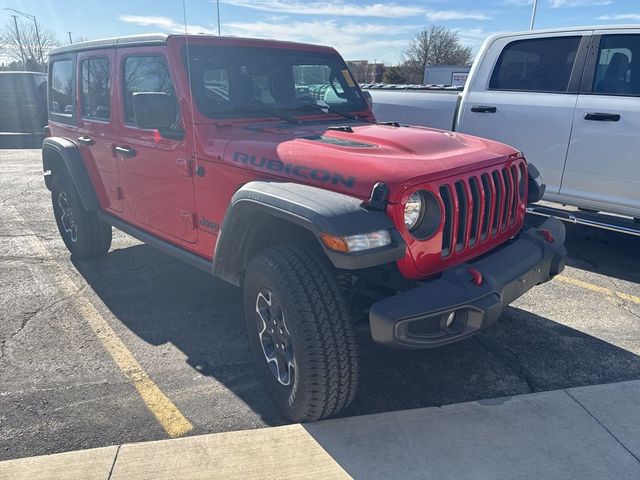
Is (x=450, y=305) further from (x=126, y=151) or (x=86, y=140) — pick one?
(x=86, y=140)

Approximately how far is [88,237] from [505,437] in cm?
402

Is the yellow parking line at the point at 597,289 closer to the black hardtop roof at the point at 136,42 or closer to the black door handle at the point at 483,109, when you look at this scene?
the black door handle at the point at 483,109

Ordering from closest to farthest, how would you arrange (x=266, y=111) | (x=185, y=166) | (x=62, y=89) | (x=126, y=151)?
1. (x=185, y=166)
2. (x=266, y=111)
3. (x=126, y=151)
4. (x=62, y=89)

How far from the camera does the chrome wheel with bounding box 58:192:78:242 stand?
5086mm

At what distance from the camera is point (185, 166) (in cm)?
336

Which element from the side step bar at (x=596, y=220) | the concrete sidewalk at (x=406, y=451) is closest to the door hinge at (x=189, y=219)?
the concrete sidewalk at (x=406, y=451)

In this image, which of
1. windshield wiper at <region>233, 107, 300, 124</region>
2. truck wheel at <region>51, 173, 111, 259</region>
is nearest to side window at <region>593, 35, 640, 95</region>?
windshield wiper at <region>233, 107, 300, 124</region>

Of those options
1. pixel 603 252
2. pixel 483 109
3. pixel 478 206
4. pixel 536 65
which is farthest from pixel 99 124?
pixel 603 252

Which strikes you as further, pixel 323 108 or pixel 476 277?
pixel 323 108

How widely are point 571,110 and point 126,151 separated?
12.8 ft

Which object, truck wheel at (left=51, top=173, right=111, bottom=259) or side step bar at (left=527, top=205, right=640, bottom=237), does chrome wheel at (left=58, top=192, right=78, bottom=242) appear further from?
side step bar at (left=527, top=205, right=640, bottom=237)

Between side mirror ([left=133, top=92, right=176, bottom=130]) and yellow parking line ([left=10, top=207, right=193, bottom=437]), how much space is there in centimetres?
150

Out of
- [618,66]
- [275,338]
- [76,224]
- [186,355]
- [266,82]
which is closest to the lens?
[275,338]

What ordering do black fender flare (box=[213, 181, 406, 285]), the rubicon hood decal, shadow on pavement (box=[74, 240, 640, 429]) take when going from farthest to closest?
1. shadow on pavement (box=[74, 240, 640, 429])
2. the rubicon hood decal
3. black fender flare (box=[213, 181, 406, 285])
